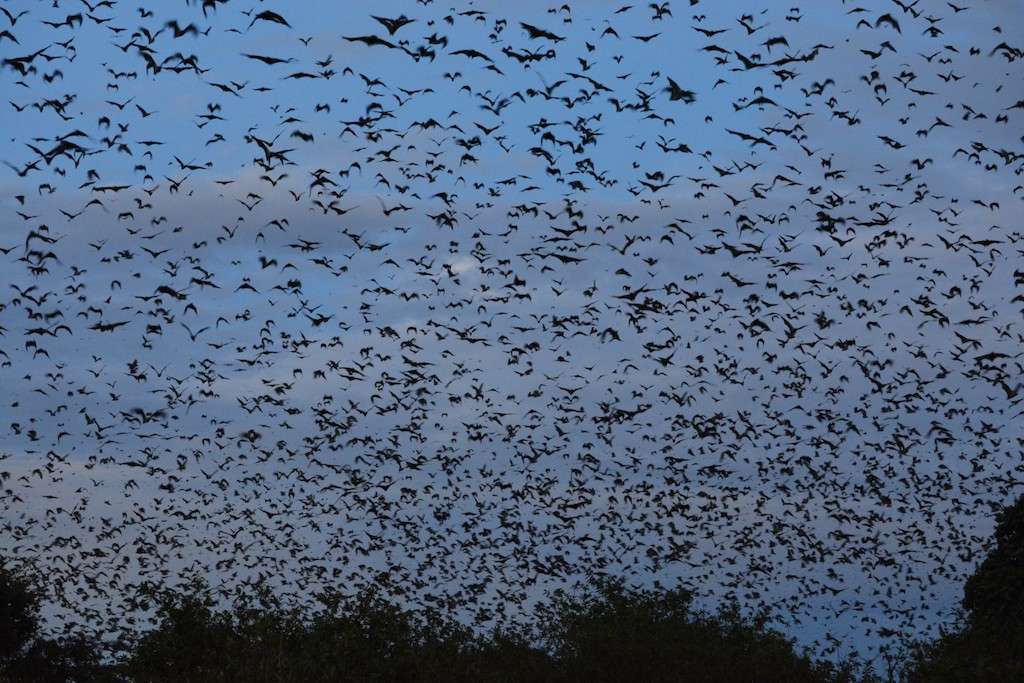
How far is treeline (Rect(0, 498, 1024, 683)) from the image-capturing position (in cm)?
3306

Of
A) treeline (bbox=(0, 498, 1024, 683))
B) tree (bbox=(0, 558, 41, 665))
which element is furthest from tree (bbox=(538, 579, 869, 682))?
tree (bbox=(0, 558, 41, 665))

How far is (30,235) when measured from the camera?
108ft

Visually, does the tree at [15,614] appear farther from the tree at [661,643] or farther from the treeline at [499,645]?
the tree at [661,643]

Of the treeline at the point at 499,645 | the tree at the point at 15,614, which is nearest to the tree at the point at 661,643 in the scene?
the treeline at the point at 499,645

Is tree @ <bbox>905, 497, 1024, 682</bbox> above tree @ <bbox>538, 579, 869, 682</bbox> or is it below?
above

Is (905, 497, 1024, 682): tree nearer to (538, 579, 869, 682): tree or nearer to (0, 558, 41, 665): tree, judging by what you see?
(538, 579, 869, 682): tree

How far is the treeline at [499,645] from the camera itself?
33.1 metres

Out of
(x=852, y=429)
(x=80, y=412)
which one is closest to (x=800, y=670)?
(x=852, y=429)

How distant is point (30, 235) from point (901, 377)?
27691mm

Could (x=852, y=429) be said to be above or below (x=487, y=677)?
above

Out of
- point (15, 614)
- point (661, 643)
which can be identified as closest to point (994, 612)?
point (661, 643)

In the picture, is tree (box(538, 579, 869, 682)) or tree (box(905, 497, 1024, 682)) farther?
tree (box(538, 579, 869, 682))

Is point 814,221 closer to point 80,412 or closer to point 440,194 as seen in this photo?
point 440,194

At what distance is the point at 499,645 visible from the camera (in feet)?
133
